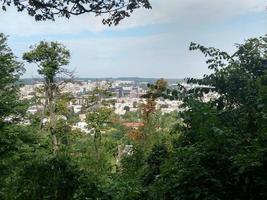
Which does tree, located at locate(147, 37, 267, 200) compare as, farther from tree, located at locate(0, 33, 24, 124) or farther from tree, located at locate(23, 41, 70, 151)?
tree, located at locate(23, 41, 70, 151)

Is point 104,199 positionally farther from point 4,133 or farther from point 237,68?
point 4,133

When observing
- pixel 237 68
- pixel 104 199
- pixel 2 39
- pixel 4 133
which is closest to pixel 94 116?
pixel 2 39

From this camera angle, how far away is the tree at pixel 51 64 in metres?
32.4

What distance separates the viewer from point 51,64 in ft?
106

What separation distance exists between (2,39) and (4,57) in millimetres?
1838

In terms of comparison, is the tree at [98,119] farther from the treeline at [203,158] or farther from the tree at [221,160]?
the tree at [221,160]

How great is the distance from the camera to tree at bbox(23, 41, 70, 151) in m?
32.4

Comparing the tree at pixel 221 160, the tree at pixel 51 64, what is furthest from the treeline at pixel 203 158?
the tree at pixel 51 64

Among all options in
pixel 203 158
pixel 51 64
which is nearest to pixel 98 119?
pixel 51 64

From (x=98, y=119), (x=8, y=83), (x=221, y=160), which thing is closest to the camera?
(x=221, y=160)

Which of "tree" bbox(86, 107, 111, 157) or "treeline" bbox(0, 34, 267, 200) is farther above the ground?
"treeline" bbox(0, 34, 267, 200)

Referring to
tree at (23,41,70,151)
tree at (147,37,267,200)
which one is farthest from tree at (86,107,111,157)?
tree at (147,37,267,200)

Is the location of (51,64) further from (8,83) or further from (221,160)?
(221,160)

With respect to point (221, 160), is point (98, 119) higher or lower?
lower
